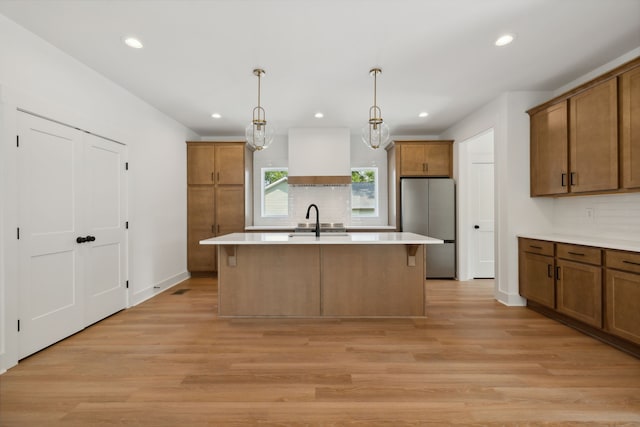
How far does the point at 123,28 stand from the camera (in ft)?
8.28

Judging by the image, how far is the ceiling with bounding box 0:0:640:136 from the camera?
2.28 m

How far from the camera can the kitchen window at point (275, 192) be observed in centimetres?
621

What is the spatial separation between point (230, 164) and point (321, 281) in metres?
3.11

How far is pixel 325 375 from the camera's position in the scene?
2197 mm

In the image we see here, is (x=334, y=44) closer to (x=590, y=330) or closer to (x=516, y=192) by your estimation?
(x=516, y=192)

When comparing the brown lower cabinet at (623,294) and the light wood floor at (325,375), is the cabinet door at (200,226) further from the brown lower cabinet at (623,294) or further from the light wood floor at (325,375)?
the brown lower cabinet at (623,294)

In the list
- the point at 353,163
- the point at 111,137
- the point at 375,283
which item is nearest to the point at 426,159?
the point at 353,163

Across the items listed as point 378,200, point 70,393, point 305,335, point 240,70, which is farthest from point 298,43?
point 378,200

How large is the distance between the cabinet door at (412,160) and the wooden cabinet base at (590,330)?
270cm

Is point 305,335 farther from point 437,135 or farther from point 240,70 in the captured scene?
point 437,135

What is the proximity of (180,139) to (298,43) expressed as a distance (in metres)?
3.36

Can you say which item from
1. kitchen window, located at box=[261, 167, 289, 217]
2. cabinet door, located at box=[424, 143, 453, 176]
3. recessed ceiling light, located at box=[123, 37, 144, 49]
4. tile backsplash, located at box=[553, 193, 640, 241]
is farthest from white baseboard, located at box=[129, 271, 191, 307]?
tile backsplash, located at box=[553, 193, 640, 241]

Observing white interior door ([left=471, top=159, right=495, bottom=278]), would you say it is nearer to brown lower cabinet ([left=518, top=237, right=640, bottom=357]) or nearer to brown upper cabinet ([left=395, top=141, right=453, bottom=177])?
brown upper cabinet ([left=395, top=141, right=453, bottom=177])

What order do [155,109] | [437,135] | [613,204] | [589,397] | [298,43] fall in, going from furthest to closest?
[437,135], [155,109], [613,204], [298,43], [589,397]
